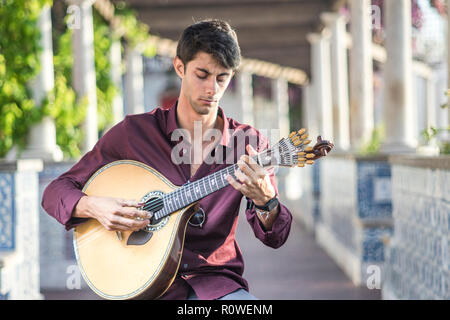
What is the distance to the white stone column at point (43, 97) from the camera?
19.3ft

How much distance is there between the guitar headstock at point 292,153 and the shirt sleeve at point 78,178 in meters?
0.56

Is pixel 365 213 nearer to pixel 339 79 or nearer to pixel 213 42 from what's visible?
pixel 339 79

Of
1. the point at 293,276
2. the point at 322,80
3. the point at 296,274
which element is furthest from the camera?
the point at 322,80

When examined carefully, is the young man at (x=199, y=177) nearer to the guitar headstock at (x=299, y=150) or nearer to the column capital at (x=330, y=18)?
the guitar headstock at (x=299, y=150)

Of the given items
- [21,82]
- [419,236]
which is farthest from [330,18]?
[419,236]

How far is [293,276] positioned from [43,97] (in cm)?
292

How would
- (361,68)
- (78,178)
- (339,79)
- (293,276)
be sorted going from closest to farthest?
(78,178) → (293,276) → (361,68) → (339,79)

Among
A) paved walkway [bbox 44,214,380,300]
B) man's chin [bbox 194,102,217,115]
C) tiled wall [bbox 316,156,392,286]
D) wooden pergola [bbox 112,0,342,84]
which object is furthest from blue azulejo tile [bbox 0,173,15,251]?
wooden pergola [bbox 112,0,342,84]

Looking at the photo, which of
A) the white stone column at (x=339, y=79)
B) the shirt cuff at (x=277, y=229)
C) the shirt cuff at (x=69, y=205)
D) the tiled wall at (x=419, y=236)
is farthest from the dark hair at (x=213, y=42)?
the white stone column at (x=339, y=79)

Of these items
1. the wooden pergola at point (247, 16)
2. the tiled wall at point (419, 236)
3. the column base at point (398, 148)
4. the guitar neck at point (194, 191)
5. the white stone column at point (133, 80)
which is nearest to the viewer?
the guitar neck at point (194, 191)

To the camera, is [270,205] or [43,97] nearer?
[270,205]

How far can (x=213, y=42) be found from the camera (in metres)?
2.16

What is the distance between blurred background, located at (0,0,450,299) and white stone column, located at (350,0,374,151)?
0.7 inches

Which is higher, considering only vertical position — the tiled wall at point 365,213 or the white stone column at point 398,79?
the white stone column at point 398,79
